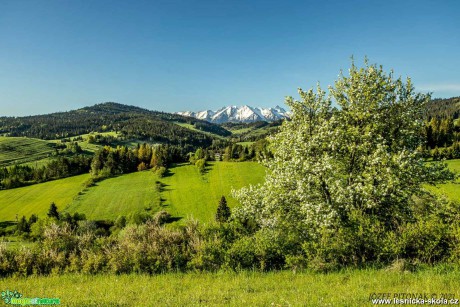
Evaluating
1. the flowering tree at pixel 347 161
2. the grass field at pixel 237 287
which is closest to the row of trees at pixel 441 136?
the flowering tree at pixel 347 161

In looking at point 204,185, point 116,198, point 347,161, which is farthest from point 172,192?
point 347,161

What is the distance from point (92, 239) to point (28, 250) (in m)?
3.53

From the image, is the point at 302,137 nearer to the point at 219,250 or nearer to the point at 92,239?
the point at 219,250

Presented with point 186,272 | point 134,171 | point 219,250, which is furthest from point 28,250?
point 134,171

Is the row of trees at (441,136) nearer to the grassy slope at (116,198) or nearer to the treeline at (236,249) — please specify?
the grassy slope at (116,198)

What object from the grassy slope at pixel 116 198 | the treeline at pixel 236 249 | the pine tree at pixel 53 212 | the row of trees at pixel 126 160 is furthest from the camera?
the row of trees at pixel 126 160

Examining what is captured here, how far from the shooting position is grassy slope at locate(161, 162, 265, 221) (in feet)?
385

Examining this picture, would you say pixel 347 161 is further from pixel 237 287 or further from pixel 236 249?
pixel 237 287

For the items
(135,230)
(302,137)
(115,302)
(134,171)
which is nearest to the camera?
(115,302)

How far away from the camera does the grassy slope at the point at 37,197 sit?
12587 cm

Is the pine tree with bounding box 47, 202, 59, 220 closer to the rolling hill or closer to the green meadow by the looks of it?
the rolling hill

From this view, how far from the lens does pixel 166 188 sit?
463 ft

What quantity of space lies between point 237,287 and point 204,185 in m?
129

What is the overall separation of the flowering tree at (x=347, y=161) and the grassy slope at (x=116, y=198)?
10453cm
